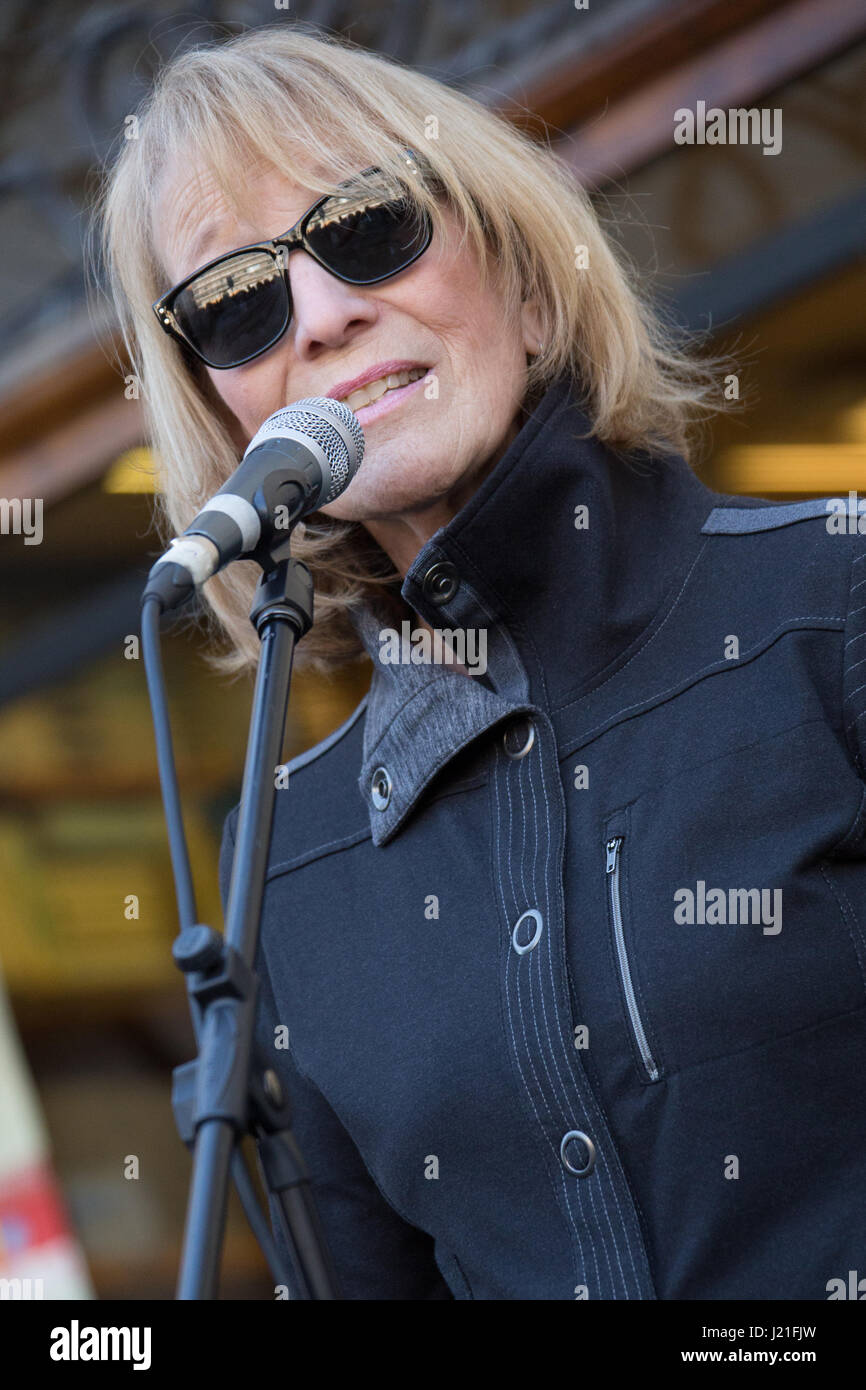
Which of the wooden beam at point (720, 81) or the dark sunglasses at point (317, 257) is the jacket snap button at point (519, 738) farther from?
the wooden beam at point (720, 81)

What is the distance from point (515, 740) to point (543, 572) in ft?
0.54

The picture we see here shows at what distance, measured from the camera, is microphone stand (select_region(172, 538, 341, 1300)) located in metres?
0.74

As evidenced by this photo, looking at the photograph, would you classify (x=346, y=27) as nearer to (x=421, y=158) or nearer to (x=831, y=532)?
(x=421, y=158)

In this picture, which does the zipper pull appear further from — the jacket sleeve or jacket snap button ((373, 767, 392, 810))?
the jacket sleeve

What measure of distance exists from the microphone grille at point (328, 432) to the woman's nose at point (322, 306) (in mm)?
299

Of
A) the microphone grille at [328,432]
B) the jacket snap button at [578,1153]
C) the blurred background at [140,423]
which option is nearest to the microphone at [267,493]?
the microphone grille at [328,432]

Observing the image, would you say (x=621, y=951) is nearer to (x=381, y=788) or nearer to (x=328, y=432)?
(x=381, y=788)

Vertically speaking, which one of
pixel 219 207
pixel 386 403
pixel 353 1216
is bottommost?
pixel 353 1216

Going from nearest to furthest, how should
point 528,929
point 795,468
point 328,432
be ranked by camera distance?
point 328,432, point 528,929, point 795,468

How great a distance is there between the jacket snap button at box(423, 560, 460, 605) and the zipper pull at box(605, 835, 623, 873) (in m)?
0.28

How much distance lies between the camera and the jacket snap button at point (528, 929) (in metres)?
1.26

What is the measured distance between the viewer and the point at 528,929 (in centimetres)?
127

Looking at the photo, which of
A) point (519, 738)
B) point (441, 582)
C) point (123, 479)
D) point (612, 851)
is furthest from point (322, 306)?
point (123, 479)

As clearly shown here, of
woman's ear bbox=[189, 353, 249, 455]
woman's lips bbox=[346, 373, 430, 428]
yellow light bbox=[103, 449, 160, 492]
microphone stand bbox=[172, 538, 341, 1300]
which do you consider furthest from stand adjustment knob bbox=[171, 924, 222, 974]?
yellow light bbox=[103, 449, 160, 492]
